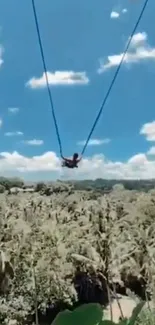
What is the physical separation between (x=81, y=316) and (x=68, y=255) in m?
21.3

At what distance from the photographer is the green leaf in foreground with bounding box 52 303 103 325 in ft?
2.90

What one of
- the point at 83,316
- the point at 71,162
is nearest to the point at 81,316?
the point at 83,316

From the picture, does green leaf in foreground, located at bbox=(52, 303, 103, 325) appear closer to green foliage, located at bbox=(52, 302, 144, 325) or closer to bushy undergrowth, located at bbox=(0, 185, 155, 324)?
green foliage, located at bbox=(52, 302, 144, 325)

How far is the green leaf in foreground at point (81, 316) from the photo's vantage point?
2.90 feet

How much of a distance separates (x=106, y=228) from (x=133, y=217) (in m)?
5.58

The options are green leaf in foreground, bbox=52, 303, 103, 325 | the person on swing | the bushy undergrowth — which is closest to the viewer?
green leaf in foreground, bbox=52, 303, 103, 325

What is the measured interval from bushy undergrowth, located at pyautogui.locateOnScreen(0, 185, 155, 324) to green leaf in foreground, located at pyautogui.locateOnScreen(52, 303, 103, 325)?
15721 millimetres

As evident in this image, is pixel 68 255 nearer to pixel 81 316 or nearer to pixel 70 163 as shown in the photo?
pixel 70 163

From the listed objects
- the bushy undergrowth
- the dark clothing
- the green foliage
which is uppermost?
the dark clothing

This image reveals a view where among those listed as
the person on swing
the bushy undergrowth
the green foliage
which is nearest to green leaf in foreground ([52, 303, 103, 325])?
the green foliage

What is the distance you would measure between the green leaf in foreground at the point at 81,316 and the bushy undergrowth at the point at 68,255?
15721 mm

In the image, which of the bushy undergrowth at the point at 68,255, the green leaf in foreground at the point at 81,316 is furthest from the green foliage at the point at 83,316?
the bushy undergrowth at the point at 68,255

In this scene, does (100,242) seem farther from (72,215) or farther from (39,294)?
(72,215)

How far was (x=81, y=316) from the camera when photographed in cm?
89
